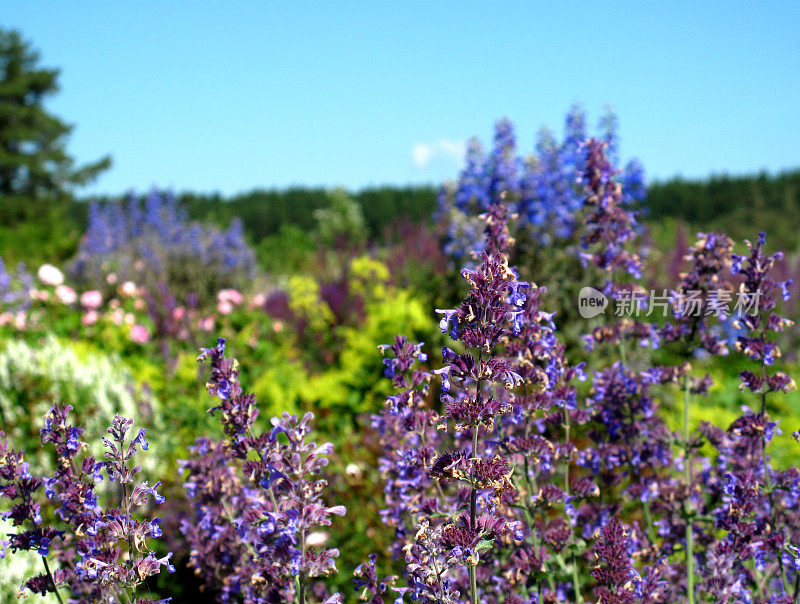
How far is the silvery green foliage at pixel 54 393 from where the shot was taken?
4.89 metres

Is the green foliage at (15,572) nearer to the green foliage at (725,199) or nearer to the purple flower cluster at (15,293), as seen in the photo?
the purple flower cluster at (15,293)

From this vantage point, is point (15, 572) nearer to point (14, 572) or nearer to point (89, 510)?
point (14, 572)

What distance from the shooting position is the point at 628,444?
2449mm

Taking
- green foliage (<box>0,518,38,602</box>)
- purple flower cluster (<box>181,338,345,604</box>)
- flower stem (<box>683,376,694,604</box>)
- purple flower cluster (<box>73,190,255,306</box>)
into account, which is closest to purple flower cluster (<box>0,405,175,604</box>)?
purple flower cluster (<box>181,338,345,604</box>)

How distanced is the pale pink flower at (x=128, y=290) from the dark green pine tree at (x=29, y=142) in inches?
1339

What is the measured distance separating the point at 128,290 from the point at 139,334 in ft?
4.38

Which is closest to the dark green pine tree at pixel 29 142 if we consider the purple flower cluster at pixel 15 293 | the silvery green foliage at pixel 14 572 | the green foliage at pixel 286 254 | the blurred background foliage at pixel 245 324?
the green foliage at pixel 286 254

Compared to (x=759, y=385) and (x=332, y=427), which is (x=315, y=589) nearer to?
(x=759, y=385)

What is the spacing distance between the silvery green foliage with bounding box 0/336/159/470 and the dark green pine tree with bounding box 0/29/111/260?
1471 inches

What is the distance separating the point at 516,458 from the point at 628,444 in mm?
719

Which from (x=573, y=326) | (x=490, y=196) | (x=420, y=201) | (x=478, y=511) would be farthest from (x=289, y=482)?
(x=420, y=201)

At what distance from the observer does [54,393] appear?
200 inches

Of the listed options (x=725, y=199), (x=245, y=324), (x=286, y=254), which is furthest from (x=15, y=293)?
(x=725, y=199)

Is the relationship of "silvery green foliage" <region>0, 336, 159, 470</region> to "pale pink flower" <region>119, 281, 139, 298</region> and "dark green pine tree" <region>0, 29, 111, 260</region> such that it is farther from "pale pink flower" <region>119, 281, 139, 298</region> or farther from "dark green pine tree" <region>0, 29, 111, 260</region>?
"dark green pine tree" <region>0, 29, 111, 260</region>
